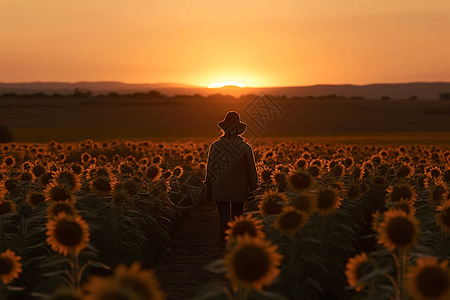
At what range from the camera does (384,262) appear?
539 cm

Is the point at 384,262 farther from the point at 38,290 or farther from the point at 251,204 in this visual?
the point at 251,204

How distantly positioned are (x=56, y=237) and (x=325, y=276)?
3.38 meters

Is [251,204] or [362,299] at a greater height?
[251,204]

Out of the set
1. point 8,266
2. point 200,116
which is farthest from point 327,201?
point 200,116

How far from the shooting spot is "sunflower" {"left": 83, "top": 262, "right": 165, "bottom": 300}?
2.75 m

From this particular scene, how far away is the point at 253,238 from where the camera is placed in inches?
173

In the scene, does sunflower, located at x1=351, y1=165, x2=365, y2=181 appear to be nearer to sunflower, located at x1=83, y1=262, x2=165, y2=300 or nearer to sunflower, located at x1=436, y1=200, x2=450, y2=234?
sunflower, located at x1=436, y1=200, x2=450, y2=234

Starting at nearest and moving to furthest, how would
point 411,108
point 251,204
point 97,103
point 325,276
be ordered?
point 325,276 → point 251,204 → point 411,108 → point 97,103

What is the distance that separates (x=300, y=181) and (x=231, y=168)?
1.93 meters

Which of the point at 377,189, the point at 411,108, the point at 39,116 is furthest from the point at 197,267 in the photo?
the point at 411,108

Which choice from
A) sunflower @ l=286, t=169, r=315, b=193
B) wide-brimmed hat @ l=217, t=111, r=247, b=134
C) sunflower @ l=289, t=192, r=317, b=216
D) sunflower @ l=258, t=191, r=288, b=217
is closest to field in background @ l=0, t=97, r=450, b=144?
wide-brimmed hat @ l=217, t=111, r=247, b=134

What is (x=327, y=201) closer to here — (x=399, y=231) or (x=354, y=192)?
(x=354, y=192)

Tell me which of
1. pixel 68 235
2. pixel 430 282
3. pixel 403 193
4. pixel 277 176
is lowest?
pixel 68 235

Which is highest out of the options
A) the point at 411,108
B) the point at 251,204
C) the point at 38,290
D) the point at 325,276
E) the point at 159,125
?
the point at 411,108
